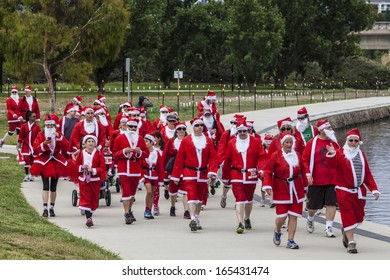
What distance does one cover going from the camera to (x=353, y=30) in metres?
97.1

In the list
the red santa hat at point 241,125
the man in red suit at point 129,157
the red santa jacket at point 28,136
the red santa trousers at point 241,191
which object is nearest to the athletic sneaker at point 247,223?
the red santa trousers at point 241,191

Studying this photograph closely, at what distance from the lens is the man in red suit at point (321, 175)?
17031mm

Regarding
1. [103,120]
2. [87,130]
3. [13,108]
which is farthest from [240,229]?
[13,108]

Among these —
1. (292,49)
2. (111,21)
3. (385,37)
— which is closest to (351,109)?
(111,21)

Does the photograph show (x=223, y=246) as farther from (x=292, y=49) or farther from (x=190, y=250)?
(x=292, y=49)

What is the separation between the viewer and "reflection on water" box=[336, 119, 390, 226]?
75.6ft

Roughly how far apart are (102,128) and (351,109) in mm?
40045

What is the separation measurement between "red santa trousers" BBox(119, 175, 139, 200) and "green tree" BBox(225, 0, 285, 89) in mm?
63462

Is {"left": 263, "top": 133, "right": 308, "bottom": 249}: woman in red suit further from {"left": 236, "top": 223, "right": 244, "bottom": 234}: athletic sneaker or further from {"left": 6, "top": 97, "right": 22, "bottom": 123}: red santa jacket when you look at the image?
{"left": 6, "top": 97, "right": 22, "bottom": 123}: red santa jacket

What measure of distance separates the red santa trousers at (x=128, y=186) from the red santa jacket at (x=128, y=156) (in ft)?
0.23

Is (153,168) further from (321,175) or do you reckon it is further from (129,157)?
(321,175)

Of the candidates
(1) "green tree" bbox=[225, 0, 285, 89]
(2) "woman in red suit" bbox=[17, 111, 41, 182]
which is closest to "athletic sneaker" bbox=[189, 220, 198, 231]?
(2) "woman in red suit" bbox=[17, 111, 41, 182]

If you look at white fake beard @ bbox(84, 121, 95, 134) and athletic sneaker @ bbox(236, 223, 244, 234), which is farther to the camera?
white fake beard @ bbox(84, 121, 95, 134)

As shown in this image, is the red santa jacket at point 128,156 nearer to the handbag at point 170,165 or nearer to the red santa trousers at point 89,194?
the red santa trousers at point 89,194
